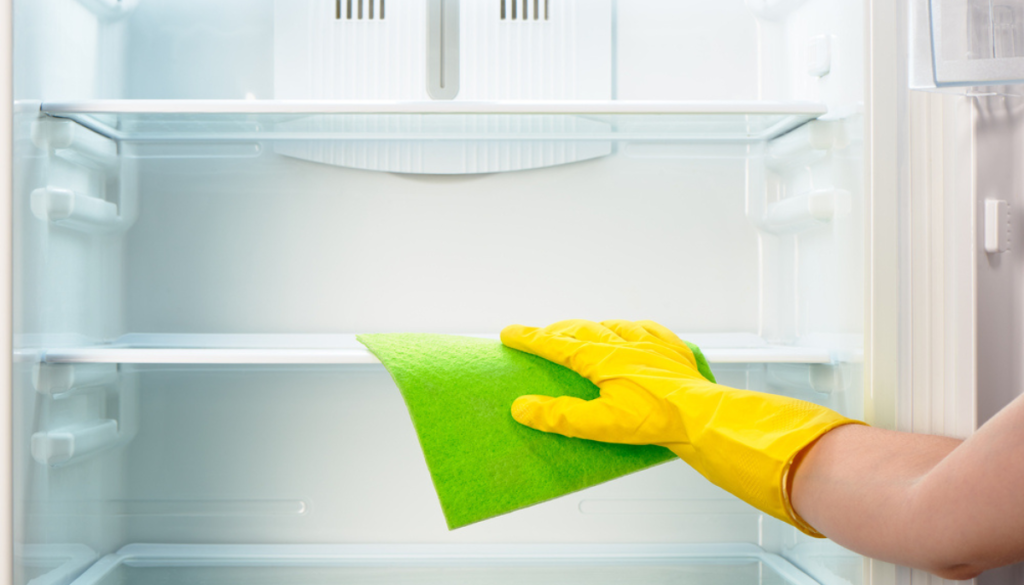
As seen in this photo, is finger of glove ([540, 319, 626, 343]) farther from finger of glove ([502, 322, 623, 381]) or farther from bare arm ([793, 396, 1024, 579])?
bare arm ([793, 396, 1024, 579])

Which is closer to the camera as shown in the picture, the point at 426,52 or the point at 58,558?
the point at 58,558

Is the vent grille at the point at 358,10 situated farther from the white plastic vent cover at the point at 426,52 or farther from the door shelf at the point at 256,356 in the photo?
the door shelf at the point at 256,356

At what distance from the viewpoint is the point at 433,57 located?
106 centimetres

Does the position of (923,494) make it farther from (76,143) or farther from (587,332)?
(76,143)

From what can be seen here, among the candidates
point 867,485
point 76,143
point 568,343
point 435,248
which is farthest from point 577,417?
point 76,143

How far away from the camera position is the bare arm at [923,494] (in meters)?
0.48

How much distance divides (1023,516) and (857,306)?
360 millimetres

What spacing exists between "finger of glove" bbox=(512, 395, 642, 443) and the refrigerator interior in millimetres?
404

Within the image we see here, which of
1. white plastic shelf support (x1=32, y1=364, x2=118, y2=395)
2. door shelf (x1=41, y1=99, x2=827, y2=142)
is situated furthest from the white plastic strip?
white plastic shelf support (x1=32, y1=364, x2=118, y2=395)

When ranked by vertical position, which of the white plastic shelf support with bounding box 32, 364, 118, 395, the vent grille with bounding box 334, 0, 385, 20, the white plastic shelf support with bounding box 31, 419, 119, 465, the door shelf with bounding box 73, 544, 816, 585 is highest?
the vent grille with bounding box 334, 0, 385, 20

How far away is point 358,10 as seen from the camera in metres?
1.07

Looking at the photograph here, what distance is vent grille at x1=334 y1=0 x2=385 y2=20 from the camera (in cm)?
106

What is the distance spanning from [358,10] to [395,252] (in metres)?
0.39

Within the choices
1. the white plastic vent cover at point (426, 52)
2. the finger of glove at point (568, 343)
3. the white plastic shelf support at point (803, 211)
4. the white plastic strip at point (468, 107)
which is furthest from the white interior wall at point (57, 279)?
the white plastic shelf support at point (803, 211)
